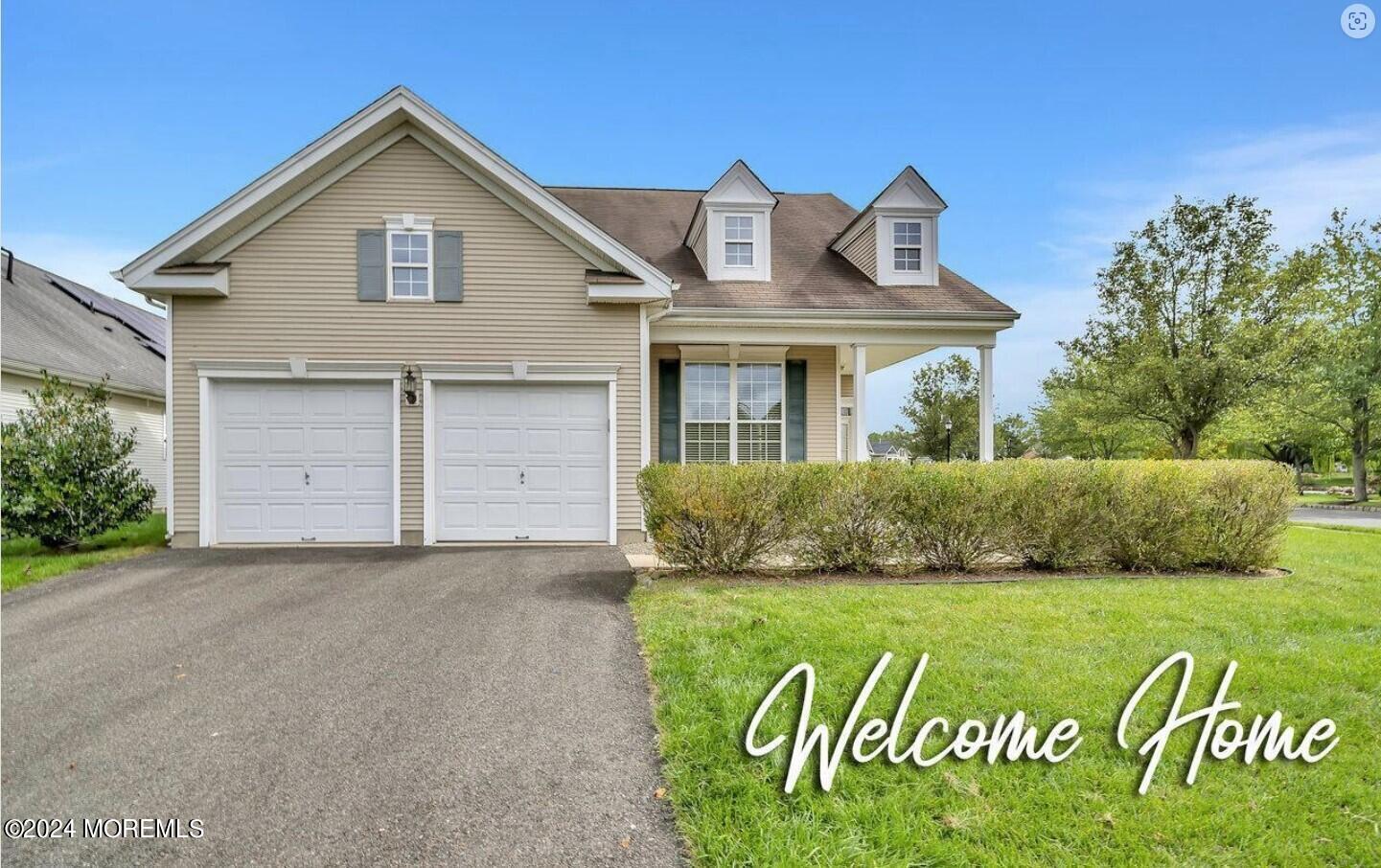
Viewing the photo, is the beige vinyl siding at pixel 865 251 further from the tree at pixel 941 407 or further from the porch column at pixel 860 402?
the tree at pixel 941 407

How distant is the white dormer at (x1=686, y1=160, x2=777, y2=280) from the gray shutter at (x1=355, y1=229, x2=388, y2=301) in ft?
18.8

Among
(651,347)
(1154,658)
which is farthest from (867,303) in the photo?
(1154,658)

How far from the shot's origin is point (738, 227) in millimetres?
13008

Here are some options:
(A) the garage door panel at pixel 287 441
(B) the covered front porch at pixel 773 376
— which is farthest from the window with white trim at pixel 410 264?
(B) the covered front porch at pixel 773 376

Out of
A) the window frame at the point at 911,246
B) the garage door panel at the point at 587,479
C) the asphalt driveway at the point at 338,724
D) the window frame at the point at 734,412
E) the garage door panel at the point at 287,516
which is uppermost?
the window frame at the point at 911,246

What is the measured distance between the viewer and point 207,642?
5648mm

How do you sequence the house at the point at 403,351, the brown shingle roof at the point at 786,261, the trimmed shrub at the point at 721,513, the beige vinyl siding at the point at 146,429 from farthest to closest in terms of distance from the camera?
the beige vinyl siding at the point at 146,429, the brown shingle roof at the point at 786,261, the house at the point at 403,351, the trimmed shrub at the point at 721,513

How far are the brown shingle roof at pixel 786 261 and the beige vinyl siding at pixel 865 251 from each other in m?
0.14

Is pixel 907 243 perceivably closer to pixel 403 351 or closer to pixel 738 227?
pixel 738 227

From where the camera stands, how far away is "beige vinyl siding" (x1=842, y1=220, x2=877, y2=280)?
1327 centimetres

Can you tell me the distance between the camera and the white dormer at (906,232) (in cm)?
1291

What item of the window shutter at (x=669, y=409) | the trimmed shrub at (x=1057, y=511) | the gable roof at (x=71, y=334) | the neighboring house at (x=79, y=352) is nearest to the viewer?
the trimmed shrub at (x=1057, y=511)

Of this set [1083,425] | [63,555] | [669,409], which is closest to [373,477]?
[63,555]

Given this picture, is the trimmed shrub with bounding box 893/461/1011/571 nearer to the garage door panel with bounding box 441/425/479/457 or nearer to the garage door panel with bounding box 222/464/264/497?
the garage door panel with bounding box 441/425/479/457
